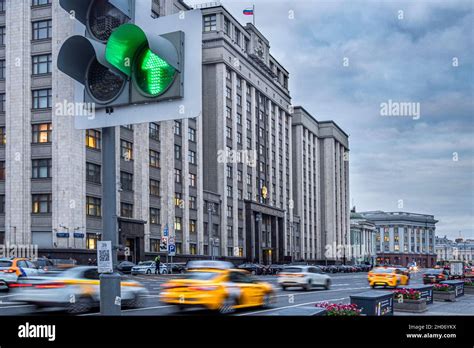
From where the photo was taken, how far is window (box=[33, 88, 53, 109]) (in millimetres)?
56744

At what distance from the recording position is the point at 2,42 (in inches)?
2318

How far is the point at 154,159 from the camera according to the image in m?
67.6

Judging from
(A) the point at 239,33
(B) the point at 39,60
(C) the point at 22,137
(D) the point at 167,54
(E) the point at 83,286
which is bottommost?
(E) the point at 83,286

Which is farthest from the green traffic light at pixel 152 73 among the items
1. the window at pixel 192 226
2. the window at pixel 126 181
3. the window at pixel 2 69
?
the window at pixel 192 226

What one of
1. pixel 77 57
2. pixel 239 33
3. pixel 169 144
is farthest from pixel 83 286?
pixel 239 33

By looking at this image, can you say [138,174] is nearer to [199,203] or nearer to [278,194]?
[199,203]

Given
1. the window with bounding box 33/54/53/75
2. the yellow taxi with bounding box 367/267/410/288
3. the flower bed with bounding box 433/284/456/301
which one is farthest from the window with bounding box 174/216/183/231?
the flower bed with bounding box 433/284/456/301

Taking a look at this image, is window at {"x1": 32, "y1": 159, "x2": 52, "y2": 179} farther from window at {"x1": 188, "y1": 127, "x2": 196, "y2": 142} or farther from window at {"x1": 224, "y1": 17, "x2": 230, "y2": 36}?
window at {"x1": 224, "y1": 17, "x2": 230, "y2": 36}

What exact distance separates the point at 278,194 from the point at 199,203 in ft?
103

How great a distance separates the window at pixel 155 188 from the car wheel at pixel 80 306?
48.9m

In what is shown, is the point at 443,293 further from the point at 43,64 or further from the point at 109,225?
the point at 43,64

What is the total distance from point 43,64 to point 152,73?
182 feet

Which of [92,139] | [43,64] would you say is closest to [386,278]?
[92,139]

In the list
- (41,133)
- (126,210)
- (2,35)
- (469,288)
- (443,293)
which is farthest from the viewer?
(126,210)
